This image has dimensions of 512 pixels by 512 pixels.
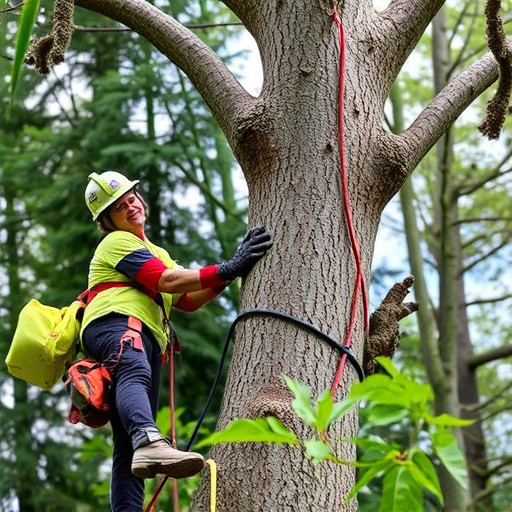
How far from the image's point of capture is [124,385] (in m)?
3.25

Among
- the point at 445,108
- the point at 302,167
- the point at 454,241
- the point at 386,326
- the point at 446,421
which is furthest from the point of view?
the point at 454,241

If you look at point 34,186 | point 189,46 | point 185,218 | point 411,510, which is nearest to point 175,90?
point 185,218

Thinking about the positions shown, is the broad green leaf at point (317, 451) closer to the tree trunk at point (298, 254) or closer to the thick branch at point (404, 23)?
the tree trunk at point (298, 254)

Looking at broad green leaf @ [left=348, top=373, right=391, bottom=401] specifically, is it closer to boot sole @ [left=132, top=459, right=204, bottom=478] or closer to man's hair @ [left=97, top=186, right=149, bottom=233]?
boot sole @ [left=132, top=459, right=204, bottom=478]

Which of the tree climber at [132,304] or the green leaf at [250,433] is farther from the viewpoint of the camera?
the tree climber at [132,304]

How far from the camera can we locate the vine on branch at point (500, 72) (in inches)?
132

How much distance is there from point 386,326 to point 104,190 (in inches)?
51.6

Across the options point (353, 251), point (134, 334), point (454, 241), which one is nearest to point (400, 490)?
point (353, 251)

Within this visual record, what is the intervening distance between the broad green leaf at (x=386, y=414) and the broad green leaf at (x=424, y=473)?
0.24ft

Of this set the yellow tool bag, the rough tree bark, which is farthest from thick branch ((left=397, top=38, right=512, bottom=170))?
the yellow tool bag

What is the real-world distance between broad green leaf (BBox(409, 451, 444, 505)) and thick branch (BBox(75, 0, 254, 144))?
2.10 m

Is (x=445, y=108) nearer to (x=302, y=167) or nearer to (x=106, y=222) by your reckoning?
(x=302, y=167)

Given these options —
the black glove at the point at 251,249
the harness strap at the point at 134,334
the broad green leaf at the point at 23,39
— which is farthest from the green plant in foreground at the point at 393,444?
the harness strap at the point at 134,334

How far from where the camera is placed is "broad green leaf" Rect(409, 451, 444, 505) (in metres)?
1.57
